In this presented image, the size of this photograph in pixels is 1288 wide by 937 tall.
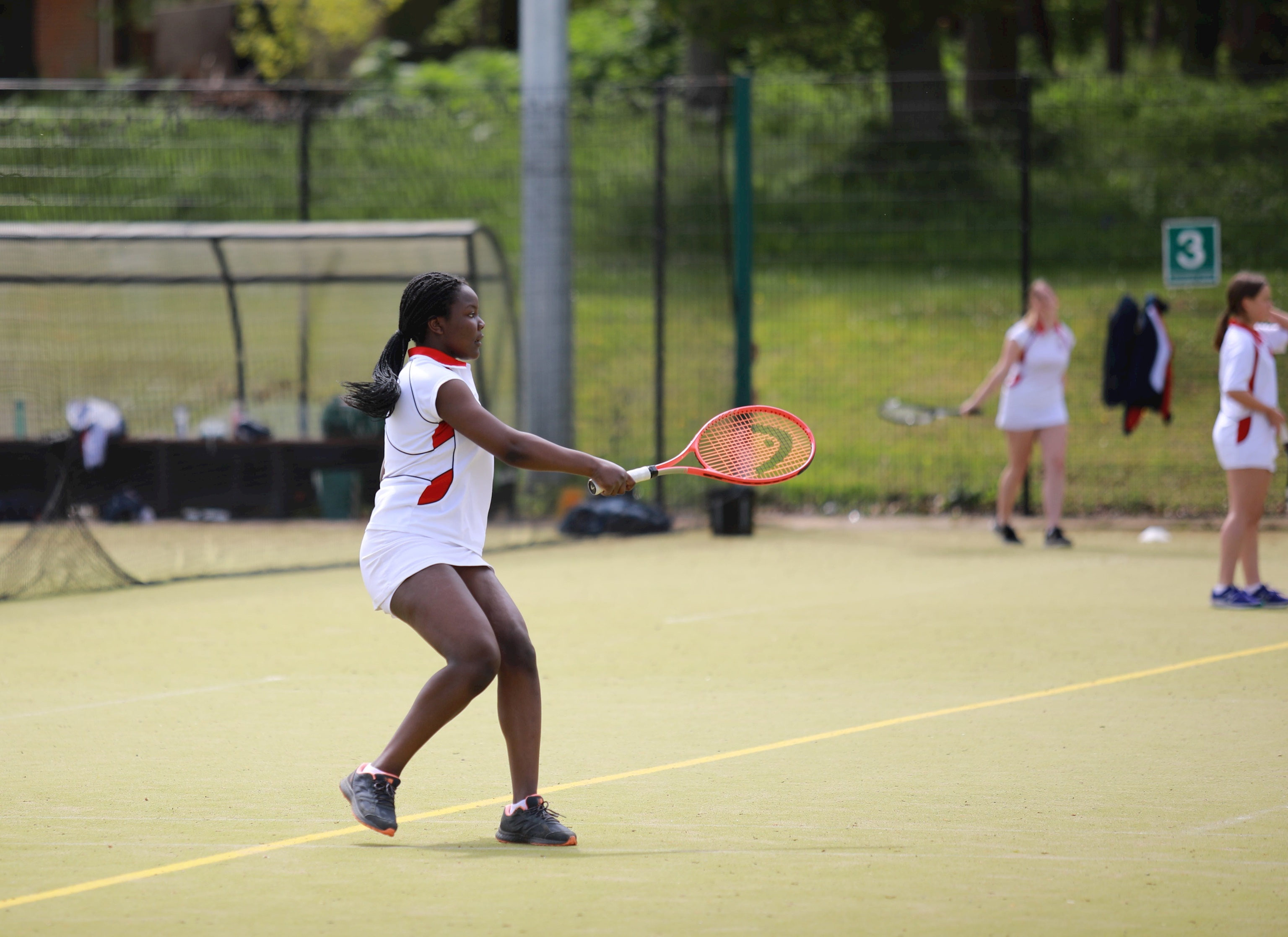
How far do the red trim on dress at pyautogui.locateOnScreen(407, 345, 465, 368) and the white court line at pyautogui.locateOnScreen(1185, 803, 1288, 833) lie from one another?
2.78 meters

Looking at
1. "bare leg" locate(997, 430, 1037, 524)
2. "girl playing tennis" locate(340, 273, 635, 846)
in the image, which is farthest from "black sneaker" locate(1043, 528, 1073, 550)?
"girl playing tennis" locate(340, 273, 635, 846)

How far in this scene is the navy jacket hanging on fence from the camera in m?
13.9

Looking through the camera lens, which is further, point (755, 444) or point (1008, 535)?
point (1008, 535)

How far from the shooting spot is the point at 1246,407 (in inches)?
389

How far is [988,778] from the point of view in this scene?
629 centimetres

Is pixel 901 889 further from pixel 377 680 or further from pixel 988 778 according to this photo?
pixel 377 680


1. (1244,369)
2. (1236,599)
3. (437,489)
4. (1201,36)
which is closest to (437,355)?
(437,489)

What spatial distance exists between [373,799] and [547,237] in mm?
10122

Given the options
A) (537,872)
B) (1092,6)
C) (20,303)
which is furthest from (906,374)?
(1092,6)

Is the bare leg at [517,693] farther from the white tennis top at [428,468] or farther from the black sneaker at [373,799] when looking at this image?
the black sneaker at [373,799]

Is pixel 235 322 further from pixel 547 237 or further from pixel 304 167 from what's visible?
pixel 547 237

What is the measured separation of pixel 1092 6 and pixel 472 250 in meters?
25.6

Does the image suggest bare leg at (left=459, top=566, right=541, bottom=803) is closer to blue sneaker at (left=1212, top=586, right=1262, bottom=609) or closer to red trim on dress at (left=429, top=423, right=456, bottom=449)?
red trim on dress at (left=429, top=423, right=456, bottom=449)

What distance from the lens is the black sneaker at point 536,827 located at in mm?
5387
